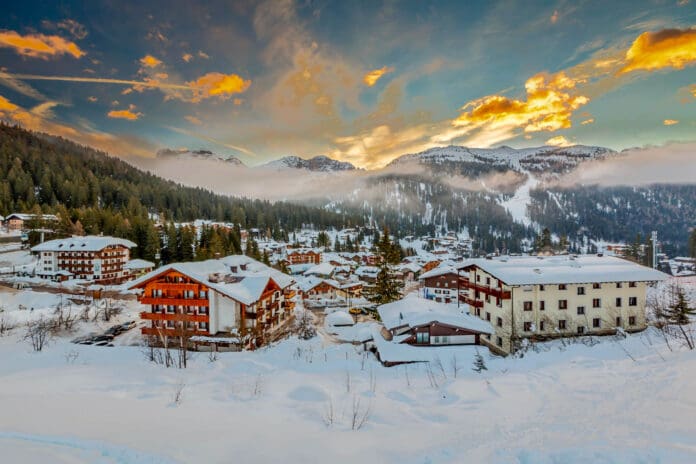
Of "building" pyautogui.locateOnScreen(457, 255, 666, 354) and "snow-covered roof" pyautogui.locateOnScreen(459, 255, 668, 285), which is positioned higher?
"snow-covered roof" pyautogui.locateOnScreen(459, 255, 668, 285)

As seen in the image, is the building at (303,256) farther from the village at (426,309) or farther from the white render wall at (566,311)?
the white render wall at (566,311)

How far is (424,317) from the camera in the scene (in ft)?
90.5

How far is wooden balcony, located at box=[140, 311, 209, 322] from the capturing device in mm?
33031

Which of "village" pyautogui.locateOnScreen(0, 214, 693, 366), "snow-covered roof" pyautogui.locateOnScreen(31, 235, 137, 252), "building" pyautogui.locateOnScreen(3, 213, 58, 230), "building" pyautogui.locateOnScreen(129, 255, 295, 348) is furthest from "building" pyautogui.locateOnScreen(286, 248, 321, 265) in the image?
"building" pyautogui.locateOnScreen(129, 255, 295, 348)

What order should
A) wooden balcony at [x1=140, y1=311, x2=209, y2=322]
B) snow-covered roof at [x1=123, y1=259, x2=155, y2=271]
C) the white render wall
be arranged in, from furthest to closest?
snow-covered roof at [x1=123, y1=259, x2=155, y2=271] < wooden balcony at [x1=140, y1=311, x2=209, y2=322] < the white render wall

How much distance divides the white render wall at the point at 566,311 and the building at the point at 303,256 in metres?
80.3

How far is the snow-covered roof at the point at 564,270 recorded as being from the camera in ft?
97.2

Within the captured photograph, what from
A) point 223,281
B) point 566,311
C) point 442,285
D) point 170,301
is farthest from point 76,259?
point 566,311

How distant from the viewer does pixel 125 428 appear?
20.1 ft

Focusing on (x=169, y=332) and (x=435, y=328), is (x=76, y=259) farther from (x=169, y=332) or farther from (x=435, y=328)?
(x=435, y=328)

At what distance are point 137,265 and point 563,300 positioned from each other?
7088 centimetres

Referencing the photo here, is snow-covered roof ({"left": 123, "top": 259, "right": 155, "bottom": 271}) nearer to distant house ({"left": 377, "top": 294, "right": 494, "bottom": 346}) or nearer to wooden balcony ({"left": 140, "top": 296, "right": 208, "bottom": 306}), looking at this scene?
wooden balcony ({"left": 140, "top": 296, "right": 208, "bottom": 306})

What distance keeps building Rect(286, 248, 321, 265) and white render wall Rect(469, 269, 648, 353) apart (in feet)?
263

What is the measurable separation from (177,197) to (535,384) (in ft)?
517
